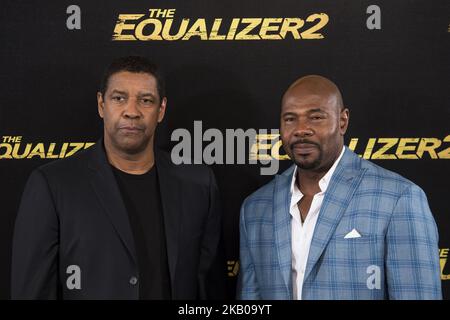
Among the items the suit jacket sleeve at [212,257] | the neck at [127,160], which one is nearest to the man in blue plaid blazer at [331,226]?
the suit jacket sleeve at [212,257]

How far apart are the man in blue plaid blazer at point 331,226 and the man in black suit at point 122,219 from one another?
0.23m

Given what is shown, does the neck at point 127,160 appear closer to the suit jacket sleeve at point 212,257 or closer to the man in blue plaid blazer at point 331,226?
the suit jacket sleeve at point 212,257

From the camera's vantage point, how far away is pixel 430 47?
3.15m

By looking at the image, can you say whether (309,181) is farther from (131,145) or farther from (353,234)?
(131,145)

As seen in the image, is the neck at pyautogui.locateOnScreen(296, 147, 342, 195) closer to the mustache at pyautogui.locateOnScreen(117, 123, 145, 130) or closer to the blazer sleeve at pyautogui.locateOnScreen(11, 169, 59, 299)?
the mustache at pyautogui.locateOnScreen(117, 123, 145, 130)

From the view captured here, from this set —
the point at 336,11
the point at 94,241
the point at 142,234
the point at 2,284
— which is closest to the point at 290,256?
the point at 142,234

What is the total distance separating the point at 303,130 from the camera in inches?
101

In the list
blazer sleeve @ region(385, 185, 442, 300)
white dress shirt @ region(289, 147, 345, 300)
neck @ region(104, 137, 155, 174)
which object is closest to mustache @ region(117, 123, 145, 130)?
neck @ region(104, 137, 155, 174)

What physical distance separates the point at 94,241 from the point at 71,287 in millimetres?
197

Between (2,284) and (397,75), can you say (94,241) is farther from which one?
(397,75)

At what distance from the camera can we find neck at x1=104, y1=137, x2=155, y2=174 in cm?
268

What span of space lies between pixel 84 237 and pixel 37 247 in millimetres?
178

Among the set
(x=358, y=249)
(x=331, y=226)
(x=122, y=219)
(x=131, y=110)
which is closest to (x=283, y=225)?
(x=331, y=226)

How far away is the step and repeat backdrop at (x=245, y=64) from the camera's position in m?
3.15
